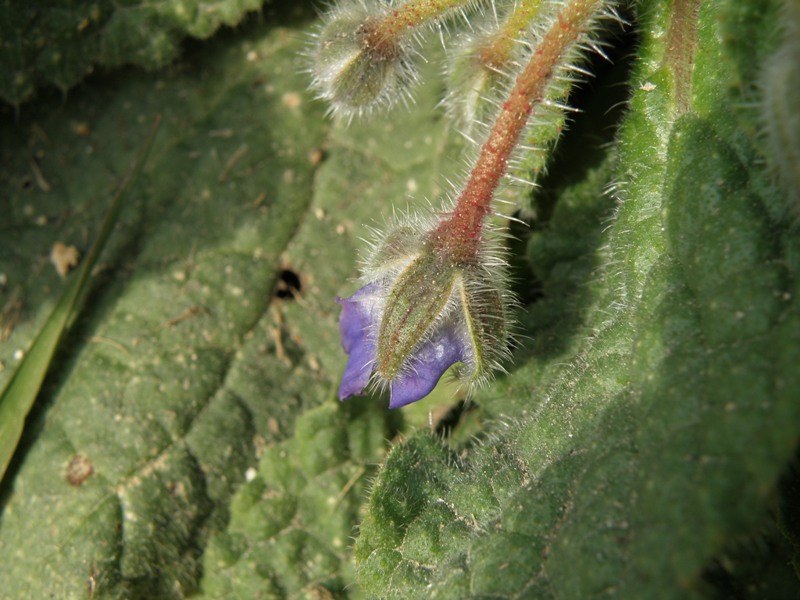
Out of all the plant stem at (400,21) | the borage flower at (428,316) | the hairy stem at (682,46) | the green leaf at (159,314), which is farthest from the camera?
the green leaf at (159,314)

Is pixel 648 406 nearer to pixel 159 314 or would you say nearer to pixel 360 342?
pixel 360 342

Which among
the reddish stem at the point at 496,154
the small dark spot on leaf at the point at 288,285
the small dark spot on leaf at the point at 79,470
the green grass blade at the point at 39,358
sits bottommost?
the small dark spot on leaf at the point at 79,470

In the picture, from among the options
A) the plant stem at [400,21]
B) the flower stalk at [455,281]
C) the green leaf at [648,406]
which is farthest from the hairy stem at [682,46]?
the plant stem at [400,21]

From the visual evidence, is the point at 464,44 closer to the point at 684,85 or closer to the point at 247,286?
the point at 684,85

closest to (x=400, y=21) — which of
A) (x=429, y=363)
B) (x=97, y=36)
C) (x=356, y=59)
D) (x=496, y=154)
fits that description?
(x=356, y=59)

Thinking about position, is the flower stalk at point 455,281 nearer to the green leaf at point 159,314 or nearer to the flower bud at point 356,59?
the flower bud at point 356,59

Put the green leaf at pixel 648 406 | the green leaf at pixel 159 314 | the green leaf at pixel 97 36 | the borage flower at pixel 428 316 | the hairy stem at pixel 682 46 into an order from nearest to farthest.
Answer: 1. the green leaf at pixel 648 406
2. the borage flower at pixel 428 316
3. the hairy stem at pixel 682 46
4. the green leaf at pixel 159 314
5. the green leaf at pixel 97 36
